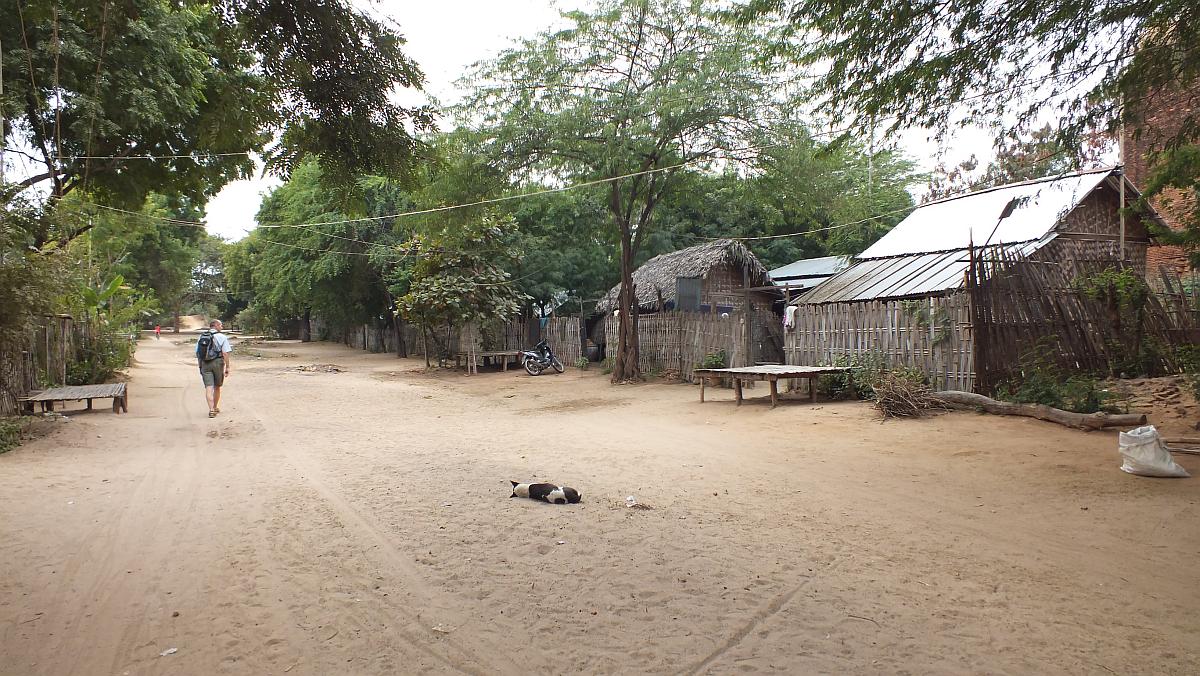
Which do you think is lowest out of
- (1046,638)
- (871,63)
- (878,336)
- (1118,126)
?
(1046,638)

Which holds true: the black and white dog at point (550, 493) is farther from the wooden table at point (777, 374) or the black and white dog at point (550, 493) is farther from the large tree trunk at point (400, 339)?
the large tree trunk at point (400, 339)

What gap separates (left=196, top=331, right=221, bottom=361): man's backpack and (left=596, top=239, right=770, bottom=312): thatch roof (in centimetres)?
1233

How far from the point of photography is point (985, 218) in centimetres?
→ 1559

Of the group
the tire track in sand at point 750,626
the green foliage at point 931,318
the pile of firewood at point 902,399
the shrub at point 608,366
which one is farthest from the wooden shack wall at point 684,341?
the tire track in sand at point 750,626

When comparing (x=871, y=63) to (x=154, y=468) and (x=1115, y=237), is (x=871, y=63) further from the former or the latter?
(x=1115, y=237)

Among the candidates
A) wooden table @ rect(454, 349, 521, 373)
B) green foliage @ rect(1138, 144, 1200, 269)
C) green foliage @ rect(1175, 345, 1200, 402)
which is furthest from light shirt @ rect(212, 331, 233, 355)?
green foliage @ rect(1175, 345, 1200, 402)

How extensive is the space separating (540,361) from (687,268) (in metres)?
5.40

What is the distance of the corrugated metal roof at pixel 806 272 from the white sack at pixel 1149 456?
16965 mm

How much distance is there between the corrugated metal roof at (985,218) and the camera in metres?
14.6

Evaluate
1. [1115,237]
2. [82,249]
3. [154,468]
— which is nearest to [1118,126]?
[154,468]

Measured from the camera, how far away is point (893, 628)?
3.33m

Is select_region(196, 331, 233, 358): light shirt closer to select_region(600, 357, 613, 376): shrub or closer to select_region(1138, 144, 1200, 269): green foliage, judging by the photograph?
select_region(600, 357, 613, 376): shrub

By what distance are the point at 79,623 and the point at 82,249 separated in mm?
19600

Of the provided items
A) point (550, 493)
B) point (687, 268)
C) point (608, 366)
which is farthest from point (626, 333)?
point (550, 493)
